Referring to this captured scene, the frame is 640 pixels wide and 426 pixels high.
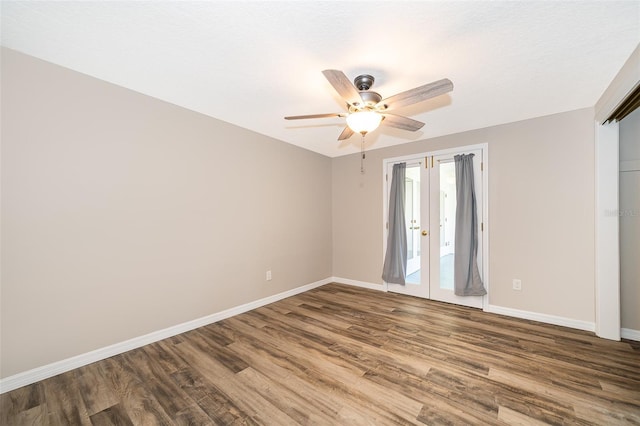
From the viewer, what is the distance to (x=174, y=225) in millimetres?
2834

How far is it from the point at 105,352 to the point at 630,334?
5221 millimetres

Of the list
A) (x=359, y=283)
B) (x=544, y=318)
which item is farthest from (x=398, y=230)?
(x=544, y=318)

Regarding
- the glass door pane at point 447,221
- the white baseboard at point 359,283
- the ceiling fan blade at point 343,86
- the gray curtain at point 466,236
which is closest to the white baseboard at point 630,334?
the gray curtain at point 466,236

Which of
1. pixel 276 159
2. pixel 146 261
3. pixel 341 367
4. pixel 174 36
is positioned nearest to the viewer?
pixel 174 36

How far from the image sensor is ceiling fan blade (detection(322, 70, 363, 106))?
1691mm

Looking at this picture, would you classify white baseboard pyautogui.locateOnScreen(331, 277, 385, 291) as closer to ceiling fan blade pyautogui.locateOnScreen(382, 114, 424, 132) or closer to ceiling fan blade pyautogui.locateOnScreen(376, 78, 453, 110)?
ceiling fan blade pyautogui.locateOnScreen(382, 114, 424, 132)

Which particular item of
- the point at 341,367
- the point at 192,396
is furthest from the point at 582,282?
the point at 192,396

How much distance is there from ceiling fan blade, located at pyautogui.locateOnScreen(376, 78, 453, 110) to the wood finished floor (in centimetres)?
221

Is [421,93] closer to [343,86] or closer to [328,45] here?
[343,86]

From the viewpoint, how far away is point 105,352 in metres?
2.34

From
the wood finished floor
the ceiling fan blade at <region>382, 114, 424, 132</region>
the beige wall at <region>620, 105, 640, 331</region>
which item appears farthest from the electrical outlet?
the ceiling fan blade at <region>382, 114, 424, 132</region>

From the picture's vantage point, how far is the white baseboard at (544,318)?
286cm

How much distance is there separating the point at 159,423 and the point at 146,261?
151cm

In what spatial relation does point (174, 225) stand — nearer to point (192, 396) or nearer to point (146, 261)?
point (146, 261)
